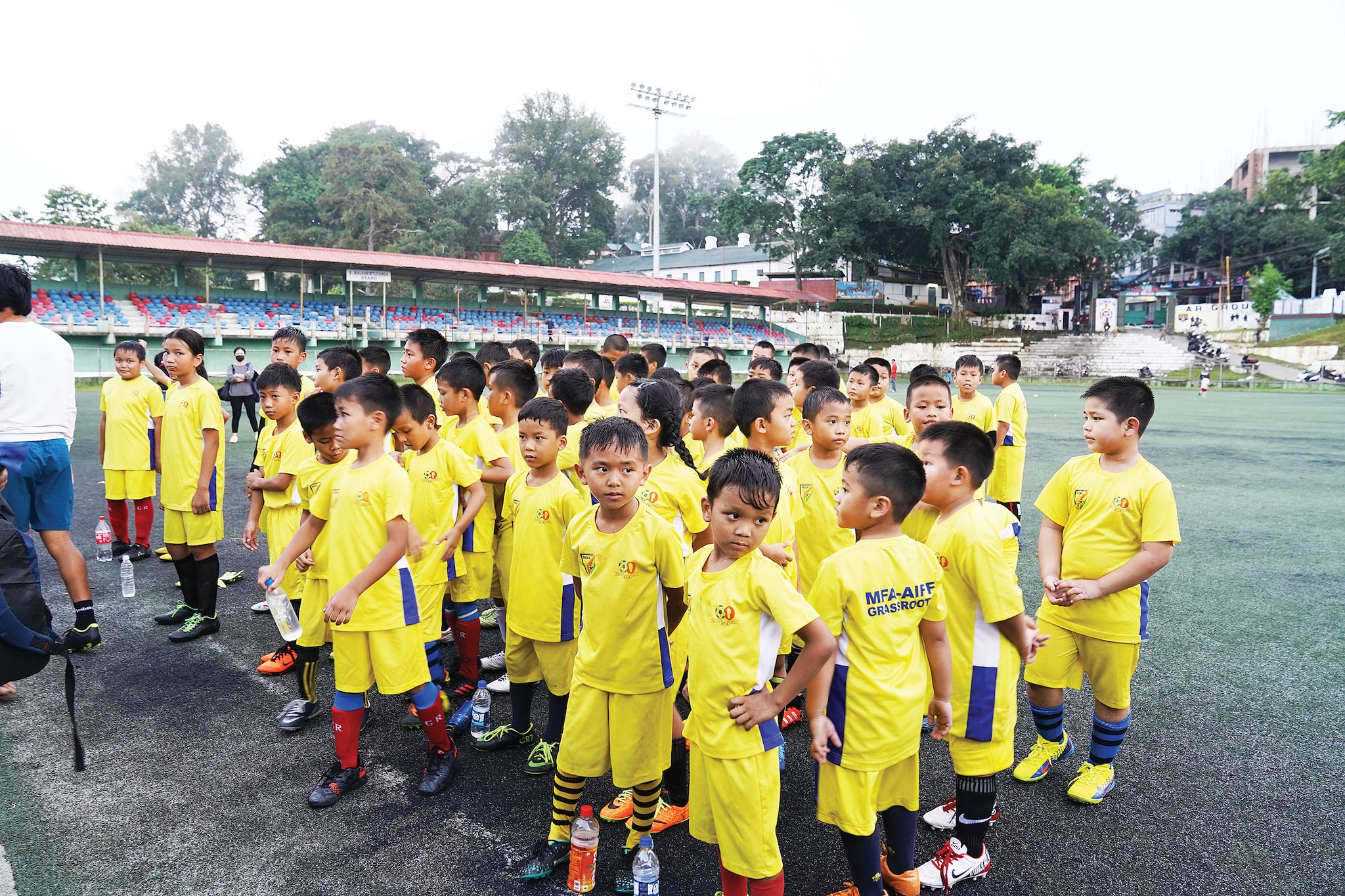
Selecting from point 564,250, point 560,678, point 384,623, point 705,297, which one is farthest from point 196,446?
point 564,250

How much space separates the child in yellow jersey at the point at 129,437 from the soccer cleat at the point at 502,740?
3.87 meters

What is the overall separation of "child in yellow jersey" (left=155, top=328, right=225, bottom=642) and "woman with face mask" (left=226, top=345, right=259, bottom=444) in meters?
7.13

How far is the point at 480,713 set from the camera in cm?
353

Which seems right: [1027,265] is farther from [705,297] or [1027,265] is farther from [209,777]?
[209,777]

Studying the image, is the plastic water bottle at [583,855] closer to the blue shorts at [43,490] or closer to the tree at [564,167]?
the blue shorts at [43,490]

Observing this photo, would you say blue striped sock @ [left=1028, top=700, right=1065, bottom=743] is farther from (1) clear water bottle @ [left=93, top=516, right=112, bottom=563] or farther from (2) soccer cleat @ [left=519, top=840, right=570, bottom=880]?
(1) clear water bottle @ [left=93, top=516, right=112, bottom=563]

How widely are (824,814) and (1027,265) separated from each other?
46.6 m

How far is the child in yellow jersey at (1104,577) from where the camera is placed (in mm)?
3010

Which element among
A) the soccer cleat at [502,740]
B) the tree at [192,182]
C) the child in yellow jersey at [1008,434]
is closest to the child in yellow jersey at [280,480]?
the soccer cleat at [502,740]

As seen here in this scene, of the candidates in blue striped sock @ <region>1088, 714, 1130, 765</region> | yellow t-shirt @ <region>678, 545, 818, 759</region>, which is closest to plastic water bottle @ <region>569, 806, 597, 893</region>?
yellow t-shirt @ <region>678, 545, 818, 759</region>

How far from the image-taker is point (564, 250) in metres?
56.9

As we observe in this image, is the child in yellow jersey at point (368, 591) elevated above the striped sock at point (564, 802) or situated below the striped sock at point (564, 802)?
above

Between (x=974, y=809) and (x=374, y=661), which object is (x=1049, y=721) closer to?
(x=974, y=809)

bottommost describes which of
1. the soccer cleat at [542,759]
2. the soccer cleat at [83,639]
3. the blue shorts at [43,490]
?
the soccer cleat at [542,759]
